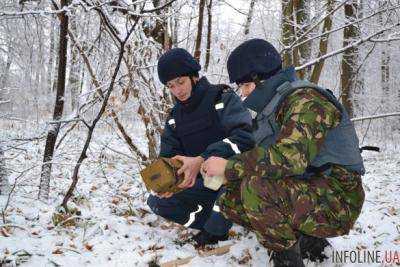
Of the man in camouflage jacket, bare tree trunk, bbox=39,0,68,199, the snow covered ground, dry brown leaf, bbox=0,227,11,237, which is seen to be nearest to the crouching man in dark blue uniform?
the snow covered ground

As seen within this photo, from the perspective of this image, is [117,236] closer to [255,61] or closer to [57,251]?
[57,251]

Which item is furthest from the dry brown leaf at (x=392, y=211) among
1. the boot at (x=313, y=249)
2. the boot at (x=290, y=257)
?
the boot at (x=290, y=257)

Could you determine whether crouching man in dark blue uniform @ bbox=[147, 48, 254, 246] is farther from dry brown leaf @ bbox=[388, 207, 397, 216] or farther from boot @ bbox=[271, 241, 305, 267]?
dry brown leaf @ bbox=[388, 207, 397, 216]

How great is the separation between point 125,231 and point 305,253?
1.38 m

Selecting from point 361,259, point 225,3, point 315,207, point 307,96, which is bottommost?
point 361,259

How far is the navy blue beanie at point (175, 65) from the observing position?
3.08m

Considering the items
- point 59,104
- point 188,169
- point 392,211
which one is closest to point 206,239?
point 188,169

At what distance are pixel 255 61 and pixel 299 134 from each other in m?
0.56

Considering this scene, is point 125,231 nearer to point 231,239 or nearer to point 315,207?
point 231,239

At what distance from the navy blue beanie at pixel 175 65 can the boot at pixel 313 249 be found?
145 cm

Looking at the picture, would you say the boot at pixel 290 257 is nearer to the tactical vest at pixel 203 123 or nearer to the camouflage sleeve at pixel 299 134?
the camouflage sleeve at pixel 299 134

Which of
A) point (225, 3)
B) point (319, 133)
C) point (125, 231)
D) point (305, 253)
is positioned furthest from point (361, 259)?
point (225, 3)

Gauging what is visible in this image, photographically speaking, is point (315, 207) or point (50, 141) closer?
point (315, 207)

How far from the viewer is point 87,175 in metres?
5.79
